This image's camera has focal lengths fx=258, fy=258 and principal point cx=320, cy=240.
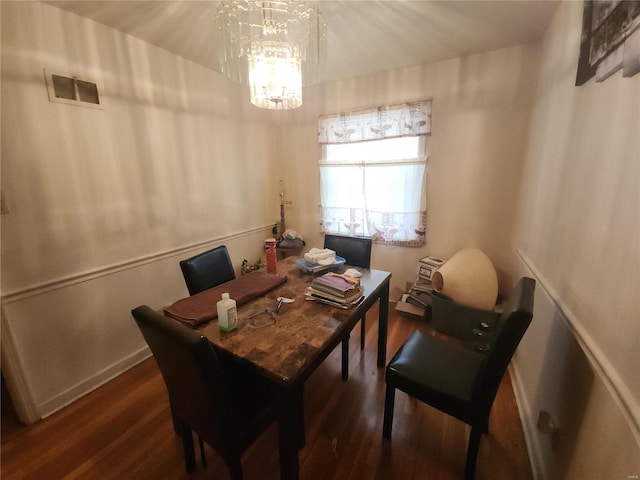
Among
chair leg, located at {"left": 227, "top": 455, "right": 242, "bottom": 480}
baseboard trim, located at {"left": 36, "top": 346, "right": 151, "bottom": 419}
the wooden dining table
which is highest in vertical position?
the wooden dining table

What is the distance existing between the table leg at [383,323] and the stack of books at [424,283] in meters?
0.83

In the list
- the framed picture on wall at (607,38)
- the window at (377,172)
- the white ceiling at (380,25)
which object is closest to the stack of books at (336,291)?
the framed picture on wall at (607,38)

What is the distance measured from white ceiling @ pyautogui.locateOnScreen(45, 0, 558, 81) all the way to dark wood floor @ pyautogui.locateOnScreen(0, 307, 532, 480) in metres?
2.40

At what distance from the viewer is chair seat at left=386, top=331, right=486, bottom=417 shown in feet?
3.68

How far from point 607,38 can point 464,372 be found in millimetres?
1459

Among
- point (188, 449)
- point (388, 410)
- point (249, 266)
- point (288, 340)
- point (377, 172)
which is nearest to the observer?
point (288, 340)

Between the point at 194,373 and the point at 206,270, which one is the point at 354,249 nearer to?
the point at 206,270

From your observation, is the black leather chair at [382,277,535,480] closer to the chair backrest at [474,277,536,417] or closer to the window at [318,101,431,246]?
the chair backrest at [474,277,536,417]

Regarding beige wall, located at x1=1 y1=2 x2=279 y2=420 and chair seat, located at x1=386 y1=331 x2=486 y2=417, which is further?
beige wall, located at x1=1 y1=2 x2=279 y2=420

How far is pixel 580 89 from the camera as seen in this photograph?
1.22 m

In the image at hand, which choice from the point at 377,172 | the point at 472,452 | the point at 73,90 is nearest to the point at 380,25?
the point at 377,172

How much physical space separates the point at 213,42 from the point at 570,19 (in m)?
2.24

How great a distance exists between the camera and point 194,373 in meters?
0.84

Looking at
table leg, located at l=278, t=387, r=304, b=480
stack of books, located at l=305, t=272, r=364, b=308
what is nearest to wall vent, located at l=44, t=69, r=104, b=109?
stack of books, located at l=305, t=272, r=364, b=308
